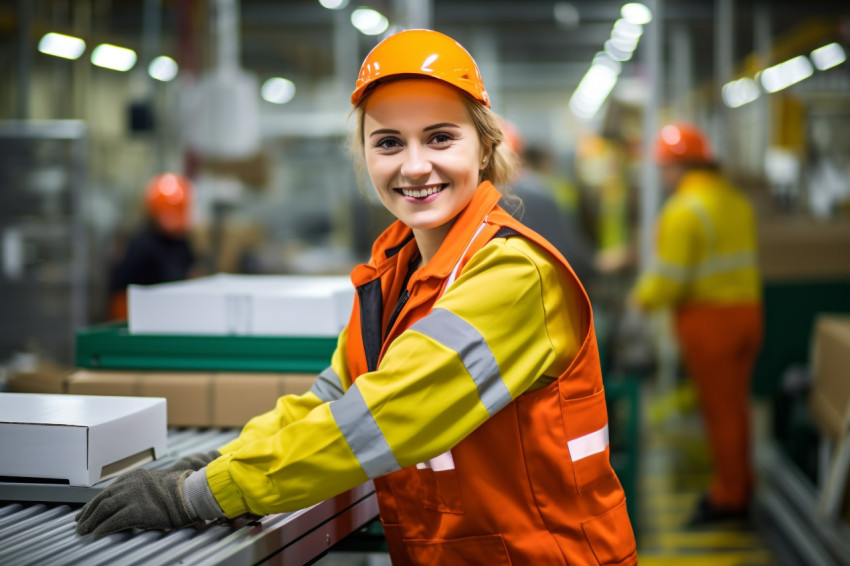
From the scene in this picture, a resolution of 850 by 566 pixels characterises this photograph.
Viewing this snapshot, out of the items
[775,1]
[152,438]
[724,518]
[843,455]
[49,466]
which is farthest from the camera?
[775,1]

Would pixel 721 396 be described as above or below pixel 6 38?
below

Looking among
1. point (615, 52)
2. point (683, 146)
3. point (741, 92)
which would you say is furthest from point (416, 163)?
point (741, 92)

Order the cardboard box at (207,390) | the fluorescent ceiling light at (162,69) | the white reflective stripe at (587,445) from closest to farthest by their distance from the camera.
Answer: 1. the white reflective stripe at (587,445)
2. the cardboard box at (207,390)
3. the fluorescent ceiling light at (162,69)

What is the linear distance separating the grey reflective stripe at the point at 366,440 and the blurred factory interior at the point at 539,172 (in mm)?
715

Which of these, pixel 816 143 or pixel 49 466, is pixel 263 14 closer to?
pixel 816 143

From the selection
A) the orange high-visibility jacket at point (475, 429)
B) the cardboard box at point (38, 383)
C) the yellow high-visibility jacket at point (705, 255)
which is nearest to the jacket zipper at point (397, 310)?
the orange high-visibility jacket at point (475, 429)

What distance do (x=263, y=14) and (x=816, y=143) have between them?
22.9 ft

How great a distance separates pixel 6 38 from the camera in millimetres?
11297

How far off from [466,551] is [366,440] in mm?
317

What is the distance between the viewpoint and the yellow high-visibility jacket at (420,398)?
53.7 inches

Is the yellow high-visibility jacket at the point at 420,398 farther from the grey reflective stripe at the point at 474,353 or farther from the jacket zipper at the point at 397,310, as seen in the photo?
the jacket zipper at the point at 397,310

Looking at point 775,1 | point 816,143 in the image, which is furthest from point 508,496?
point 775,1

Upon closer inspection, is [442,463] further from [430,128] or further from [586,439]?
[430,128]

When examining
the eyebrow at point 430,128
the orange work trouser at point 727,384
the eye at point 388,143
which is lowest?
the orange work trouser at point 727,384
